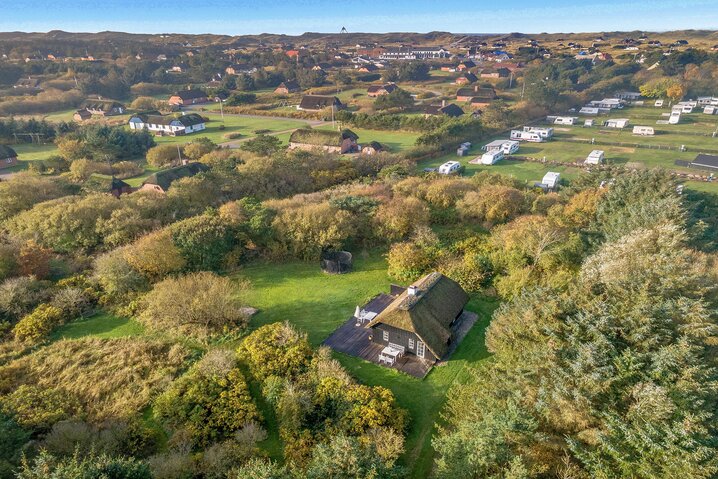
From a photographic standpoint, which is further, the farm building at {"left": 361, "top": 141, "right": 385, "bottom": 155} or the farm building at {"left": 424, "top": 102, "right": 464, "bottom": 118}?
the farm building at {"left": 424, "top": 102, "right": 464, "bottom": 118}

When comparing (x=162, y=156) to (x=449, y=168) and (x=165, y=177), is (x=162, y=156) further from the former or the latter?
(x=449, y=168)

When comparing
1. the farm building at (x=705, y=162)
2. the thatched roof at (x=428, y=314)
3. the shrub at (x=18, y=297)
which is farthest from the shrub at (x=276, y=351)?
the farm building at (x=705, y=162)

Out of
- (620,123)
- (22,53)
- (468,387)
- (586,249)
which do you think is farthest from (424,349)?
(22,53)

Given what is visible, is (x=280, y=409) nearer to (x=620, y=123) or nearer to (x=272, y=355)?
(x=272, y=355)

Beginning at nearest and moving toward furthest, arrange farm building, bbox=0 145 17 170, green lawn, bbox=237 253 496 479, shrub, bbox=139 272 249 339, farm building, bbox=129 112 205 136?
green lawn, bbox=237 253 496 479 → shrub, bbox=139 272 249 339 → farm building, bbox=0 145 17 170 → farm building, bbox=129 112 205 136

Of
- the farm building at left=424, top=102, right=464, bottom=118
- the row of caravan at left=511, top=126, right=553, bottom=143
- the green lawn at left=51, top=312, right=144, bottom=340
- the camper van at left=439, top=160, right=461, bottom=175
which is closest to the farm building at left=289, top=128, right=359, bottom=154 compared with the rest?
the camper van at left=439, top=160, right=461, bottom=175

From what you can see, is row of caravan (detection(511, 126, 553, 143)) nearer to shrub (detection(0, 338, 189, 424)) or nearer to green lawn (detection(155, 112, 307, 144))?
green lawn (detection(155, 112, 307, 144))
